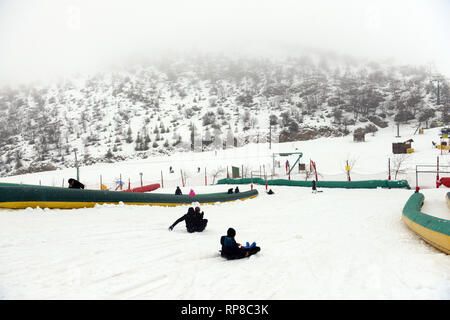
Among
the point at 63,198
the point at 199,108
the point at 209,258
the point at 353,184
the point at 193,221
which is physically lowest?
the point at 353,184

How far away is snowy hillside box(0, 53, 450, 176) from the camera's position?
251 feet

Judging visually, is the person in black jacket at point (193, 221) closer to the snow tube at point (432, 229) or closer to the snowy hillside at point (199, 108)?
the snow tube at point (432, 229)

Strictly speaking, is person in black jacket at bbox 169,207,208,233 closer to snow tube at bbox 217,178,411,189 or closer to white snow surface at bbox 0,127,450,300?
white snow surface at bbox 0,127,450,300

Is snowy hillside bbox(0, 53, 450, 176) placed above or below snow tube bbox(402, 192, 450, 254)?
above

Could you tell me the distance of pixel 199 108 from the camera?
97.9 metres

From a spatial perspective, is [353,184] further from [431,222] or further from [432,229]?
[432,229]

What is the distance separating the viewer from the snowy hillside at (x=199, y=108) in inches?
3014

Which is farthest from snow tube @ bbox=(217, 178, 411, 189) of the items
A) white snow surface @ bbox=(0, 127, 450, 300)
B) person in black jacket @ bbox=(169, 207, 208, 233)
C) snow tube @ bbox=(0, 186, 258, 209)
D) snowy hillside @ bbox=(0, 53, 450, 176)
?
snowy hillside @ bbox=(0, 53, 450, 176)

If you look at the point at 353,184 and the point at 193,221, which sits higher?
the point at 193,221

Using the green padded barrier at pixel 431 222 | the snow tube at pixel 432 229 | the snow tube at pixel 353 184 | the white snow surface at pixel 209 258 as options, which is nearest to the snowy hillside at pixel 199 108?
the snow tube at pixel 353 184

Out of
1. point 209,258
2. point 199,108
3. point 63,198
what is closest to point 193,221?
point 209,258

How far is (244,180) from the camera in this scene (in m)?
34.2
